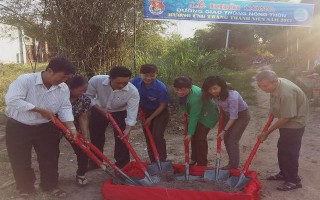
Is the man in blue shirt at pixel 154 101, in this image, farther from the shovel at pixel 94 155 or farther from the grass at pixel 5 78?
the grass at pixel 5 78

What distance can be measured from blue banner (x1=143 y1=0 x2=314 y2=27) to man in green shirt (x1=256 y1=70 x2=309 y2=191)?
17.0ft

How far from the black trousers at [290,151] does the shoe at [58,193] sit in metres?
2.47

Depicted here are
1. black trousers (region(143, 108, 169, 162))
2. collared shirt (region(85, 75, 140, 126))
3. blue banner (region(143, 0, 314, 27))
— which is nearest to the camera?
collared shirt (region(85, 75, 140, 126))

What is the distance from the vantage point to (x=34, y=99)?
3.48m

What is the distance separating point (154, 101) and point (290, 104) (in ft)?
5.22

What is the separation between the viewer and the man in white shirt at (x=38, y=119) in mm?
3340

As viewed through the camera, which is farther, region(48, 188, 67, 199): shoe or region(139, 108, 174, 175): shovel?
region(139, 108, 174, 175): shovel

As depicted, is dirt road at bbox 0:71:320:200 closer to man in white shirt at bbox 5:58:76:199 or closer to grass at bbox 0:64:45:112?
man in white shirt at bbox 5:58:76:199

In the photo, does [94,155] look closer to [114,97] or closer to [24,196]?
[114,97]

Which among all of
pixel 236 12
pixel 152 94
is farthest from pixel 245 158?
pixel 236 12

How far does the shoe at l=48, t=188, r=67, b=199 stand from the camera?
154 inches

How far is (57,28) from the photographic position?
6.68 metres

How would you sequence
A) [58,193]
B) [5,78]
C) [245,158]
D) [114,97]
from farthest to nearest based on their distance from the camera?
1. [5,78]
2. [245,158]
3. [114,97]
4. [58,193]

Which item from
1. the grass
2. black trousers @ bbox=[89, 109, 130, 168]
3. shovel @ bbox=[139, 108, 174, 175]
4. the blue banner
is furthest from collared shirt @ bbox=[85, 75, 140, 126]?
the grass
